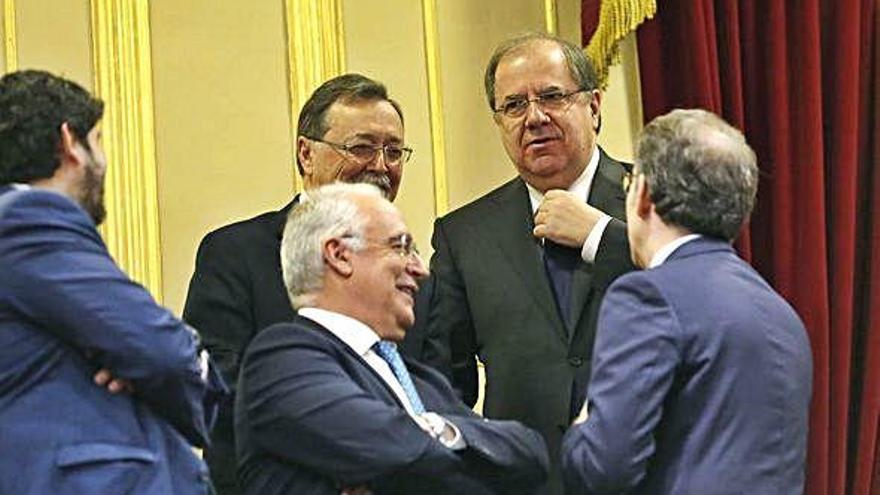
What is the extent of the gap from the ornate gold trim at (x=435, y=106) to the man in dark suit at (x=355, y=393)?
Result: 1298 mm

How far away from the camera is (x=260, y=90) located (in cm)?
434

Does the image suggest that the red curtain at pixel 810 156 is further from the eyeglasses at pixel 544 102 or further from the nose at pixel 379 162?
the nose at pixel 379 162

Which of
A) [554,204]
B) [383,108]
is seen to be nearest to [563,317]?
[554,204]

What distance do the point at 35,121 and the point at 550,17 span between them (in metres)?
2.05

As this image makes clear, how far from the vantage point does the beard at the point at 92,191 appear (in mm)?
2803

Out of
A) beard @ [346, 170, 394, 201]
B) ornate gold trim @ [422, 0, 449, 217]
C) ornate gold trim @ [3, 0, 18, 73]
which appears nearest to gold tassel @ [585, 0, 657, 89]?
ornate gold trim @ [422, 0, 449, 217]

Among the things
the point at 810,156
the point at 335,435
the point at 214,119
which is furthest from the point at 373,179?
the point at 810,156

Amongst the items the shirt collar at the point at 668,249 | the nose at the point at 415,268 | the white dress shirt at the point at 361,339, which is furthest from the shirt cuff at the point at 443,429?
the shirt collar at the point at 668,249

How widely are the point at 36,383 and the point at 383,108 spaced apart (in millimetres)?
1211

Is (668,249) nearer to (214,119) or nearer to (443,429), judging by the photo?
(443,429)

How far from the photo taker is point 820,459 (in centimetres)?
454

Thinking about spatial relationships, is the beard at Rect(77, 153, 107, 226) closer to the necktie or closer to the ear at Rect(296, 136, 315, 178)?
the ear at Rect(296, 136, 315, 178)

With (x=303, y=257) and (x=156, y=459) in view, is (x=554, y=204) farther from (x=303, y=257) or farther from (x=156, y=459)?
(x=156, y=459)

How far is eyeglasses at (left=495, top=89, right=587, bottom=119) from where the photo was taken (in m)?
3.61
